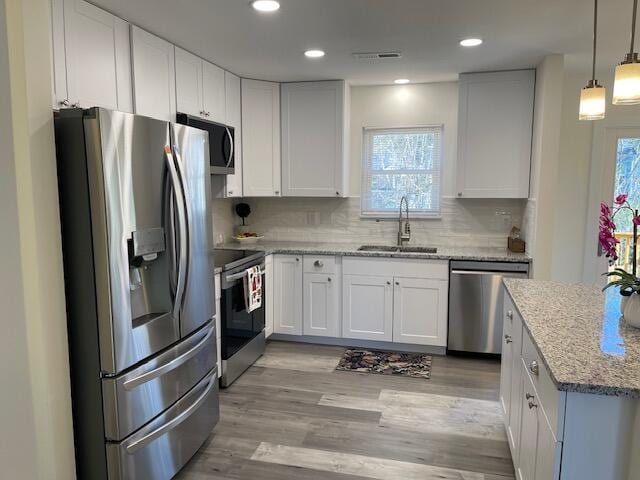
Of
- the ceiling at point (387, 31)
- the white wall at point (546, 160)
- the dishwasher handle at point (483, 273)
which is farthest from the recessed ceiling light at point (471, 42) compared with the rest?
the dishwasher handle at point (483, 273)

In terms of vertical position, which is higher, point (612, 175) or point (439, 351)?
point (612, 175)

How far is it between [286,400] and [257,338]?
0.78m

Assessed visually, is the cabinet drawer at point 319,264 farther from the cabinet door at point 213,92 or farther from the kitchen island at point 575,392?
the kitchen island at point 575,392

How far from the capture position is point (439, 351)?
415cm

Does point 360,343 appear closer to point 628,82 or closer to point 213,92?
point 213,92

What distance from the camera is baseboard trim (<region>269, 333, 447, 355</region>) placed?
418 centimetres

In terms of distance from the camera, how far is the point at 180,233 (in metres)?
2.28

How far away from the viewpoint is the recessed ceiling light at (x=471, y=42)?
3090mm

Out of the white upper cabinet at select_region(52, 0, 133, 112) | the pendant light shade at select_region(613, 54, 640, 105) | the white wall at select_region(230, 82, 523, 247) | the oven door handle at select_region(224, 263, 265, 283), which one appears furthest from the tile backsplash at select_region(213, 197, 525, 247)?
the pendant light shade at select_region(613, 54, 640, 105)

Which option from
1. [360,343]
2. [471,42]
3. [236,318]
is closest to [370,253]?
[360,343]

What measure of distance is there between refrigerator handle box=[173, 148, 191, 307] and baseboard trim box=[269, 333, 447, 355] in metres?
2.28

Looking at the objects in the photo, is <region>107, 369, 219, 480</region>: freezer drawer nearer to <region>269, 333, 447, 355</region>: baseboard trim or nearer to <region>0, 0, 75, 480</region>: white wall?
<region>0, 0, 75, 480</region>: white wall

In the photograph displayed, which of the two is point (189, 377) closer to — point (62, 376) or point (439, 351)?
point (62, 376)

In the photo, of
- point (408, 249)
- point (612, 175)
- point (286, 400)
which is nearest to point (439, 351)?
point (408, 249)
